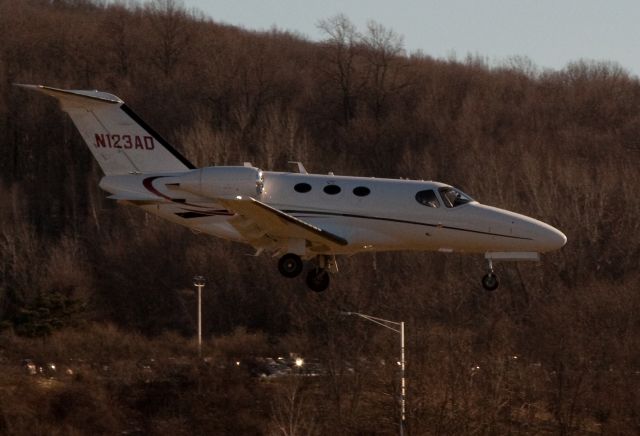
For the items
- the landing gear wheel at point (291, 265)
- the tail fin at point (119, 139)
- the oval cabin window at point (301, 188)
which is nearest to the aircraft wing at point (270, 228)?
the landing gear wheel at point (291, 265)

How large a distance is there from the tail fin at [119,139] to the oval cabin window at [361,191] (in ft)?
14.4

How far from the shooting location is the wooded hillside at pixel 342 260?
171ft

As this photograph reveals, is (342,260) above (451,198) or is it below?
below

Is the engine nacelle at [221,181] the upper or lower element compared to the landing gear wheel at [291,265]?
upper

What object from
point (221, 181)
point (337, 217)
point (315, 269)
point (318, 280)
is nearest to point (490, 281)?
point (337, 217)

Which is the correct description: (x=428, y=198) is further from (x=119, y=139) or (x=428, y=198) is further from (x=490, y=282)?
(x=119, y=139)

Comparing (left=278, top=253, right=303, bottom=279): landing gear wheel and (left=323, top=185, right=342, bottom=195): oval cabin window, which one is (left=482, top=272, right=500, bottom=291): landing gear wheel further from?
(left=278, top=253, right=303, bottom=279): landing gear wheel

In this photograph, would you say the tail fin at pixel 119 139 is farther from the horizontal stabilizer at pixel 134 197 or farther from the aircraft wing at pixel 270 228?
the aircraft wing at pixel 270 228

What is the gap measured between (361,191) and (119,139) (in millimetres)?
5875

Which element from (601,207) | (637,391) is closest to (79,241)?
(601,207)

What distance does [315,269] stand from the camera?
32.6m

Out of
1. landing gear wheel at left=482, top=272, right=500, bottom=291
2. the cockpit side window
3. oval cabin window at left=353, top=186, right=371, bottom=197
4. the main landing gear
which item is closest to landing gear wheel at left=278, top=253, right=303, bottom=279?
the main landing gear

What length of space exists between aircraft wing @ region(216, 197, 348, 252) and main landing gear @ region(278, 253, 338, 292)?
0.40m

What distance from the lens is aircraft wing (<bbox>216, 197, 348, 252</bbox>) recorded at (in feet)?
97.9
